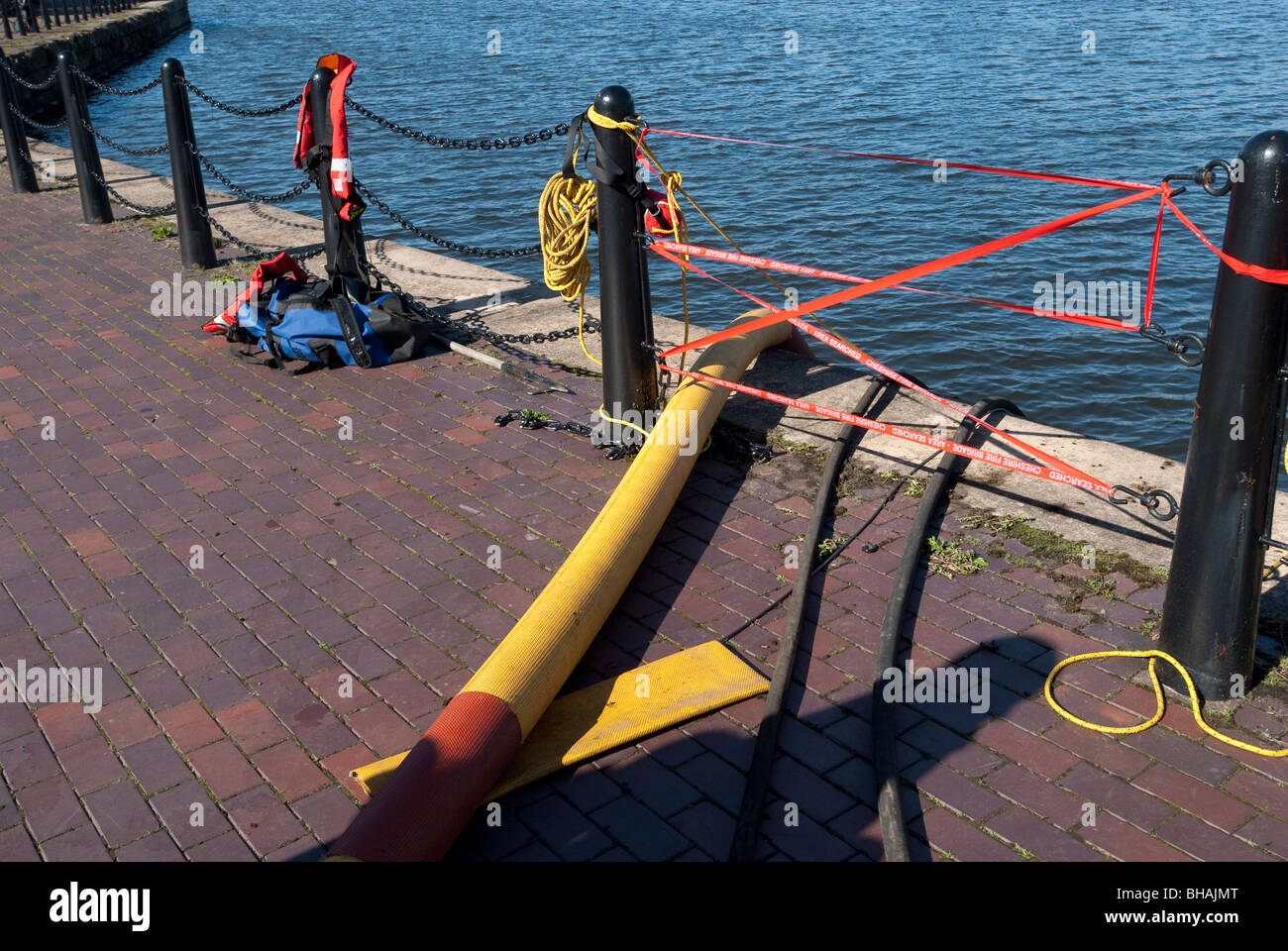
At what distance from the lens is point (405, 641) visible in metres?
4.88

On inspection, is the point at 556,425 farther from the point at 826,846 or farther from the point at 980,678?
the point at 826,846

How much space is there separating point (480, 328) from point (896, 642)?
477cm

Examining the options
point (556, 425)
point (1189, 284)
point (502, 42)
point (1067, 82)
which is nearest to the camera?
point (556, 425)

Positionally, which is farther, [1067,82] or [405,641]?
[1067,82]

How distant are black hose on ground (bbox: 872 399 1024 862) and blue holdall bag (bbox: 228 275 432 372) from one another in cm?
394

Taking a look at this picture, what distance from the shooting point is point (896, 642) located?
15.2ft

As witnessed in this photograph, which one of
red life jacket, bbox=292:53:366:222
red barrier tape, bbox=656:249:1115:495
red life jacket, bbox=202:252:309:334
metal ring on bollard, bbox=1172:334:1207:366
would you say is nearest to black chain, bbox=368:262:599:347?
red life jacket, bbox=292:53:366:222

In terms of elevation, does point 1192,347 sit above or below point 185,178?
below

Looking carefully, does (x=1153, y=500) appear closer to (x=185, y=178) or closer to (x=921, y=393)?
(x=921, y=393)

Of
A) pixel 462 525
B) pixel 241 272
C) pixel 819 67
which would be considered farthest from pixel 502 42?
pixel 462 525

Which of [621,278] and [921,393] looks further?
[921,393]

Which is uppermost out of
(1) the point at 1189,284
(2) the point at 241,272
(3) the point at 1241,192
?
(3) the point at 1241,192

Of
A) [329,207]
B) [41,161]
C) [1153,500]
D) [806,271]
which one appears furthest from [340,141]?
[41,161]

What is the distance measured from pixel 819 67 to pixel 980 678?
19.8 m
